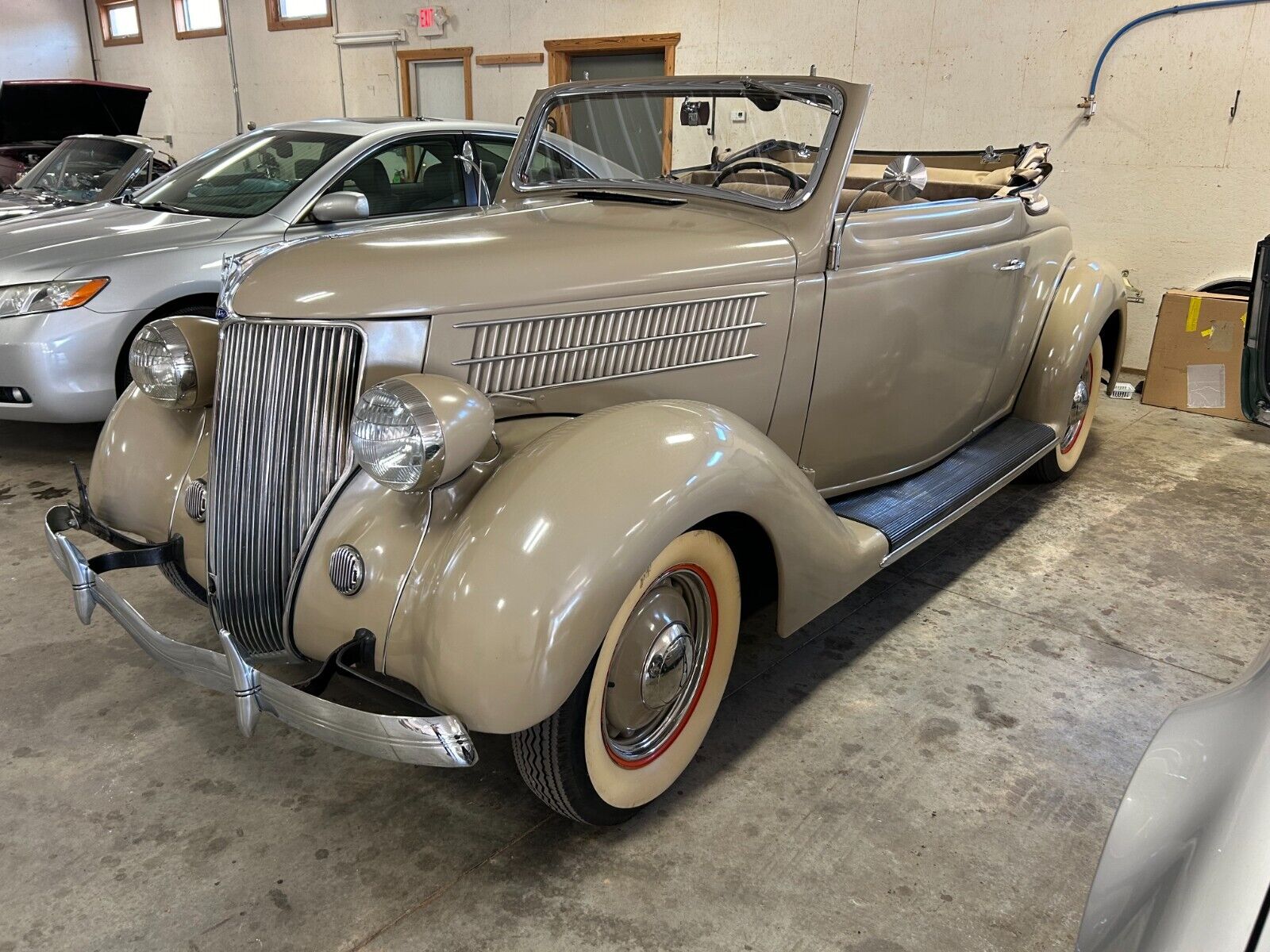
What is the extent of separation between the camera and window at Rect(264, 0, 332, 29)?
11078mm

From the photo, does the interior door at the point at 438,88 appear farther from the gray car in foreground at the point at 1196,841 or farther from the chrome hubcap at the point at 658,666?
the gray car in foreground at the point at 1196,841

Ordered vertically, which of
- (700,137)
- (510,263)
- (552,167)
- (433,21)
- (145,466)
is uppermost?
(433,21)

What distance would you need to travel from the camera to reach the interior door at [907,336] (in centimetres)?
273

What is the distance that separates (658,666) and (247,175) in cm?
427

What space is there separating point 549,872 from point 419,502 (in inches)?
33.7

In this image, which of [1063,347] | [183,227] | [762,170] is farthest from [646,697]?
[183,227]

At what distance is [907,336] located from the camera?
2.96 metres

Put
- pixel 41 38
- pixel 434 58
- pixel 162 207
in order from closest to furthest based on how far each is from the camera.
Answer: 1. pixel 162 207
2. pixel 434 58
3. pixel 41 38

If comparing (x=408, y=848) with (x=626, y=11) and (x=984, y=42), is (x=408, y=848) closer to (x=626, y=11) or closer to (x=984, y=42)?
(x=984, y=42)

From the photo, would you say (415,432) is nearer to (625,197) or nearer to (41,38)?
(625,197)

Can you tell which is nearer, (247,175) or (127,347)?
(127,347)

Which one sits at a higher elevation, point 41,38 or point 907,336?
point 41,38

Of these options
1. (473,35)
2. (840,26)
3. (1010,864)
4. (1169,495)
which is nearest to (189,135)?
(473,35)

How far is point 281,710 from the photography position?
171 centimetres
